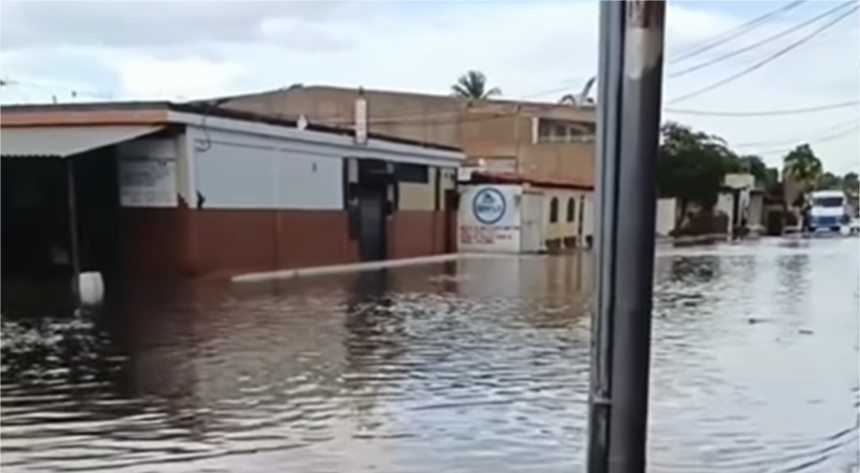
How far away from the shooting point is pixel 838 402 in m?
8.80

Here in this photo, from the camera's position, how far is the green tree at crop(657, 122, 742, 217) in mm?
61938

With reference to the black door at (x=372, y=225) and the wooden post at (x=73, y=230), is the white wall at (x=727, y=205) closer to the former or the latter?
the black door at (x=372, y=225)

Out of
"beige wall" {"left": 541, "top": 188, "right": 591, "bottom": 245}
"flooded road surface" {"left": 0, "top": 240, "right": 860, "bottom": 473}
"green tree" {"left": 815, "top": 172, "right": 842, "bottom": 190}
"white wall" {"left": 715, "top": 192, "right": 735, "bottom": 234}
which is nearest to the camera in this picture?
"flooded road surface" {"left": 0, "top": 240, "right": 860, "bottom": 473}

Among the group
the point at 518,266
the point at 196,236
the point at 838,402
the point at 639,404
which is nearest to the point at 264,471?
the point at 639,404

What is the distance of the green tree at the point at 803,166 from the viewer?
97956 mm

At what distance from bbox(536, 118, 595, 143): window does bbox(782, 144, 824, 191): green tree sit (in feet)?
152

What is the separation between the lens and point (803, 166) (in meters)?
102

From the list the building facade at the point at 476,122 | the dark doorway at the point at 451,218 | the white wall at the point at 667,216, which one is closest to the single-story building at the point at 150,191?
the dark doorway at the point at 451,218

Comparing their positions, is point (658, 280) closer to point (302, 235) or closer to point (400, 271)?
point (400, 271)

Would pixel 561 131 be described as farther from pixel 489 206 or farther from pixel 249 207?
pixel 249 207

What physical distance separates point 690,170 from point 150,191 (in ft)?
151

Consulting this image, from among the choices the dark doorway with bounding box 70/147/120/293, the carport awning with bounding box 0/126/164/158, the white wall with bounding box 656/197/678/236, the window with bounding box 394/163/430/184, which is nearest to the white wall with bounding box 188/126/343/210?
the carport awning with bounding box 0/126/164/158

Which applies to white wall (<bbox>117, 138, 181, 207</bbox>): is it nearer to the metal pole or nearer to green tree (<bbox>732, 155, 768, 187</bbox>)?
the metal pole

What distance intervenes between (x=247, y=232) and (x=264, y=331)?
34.4ft
